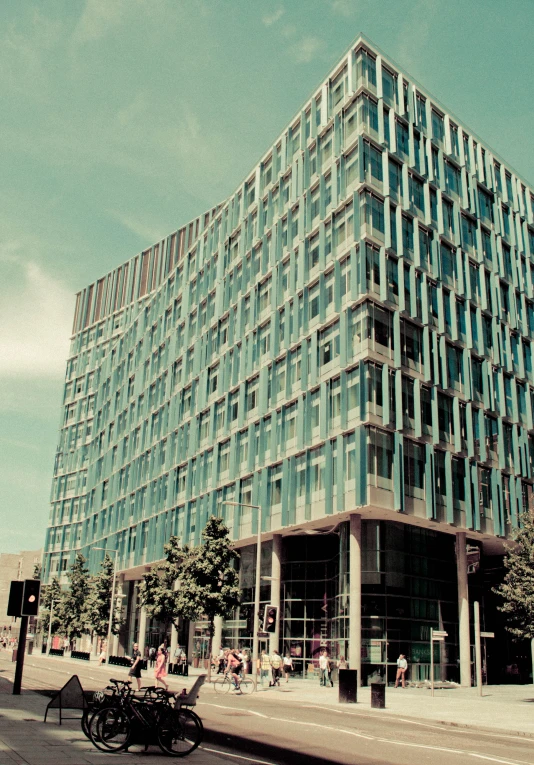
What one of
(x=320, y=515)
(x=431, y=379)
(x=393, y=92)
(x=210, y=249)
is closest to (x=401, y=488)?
(x=320, y=515)

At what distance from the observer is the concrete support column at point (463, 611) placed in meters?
43.7

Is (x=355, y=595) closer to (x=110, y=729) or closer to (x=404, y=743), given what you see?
(x=404, y=743)

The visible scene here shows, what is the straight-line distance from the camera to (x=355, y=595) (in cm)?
3962

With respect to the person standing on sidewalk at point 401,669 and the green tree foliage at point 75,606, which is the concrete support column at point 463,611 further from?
the green tree foliage at point 75,606

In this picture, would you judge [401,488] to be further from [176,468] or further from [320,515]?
[176,468]

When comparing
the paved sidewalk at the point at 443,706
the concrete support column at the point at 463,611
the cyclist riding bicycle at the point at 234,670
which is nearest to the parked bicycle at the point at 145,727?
the paved sidewalk at the point at 443,706

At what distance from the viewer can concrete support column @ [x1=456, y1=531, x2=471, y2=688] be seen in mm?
43688

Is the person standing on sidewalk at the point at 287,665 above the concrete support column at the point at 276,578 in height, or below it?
below

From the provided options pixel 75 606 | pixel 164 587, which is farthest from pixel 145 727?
pixel 75 606

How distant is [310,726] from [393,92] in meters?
43.4

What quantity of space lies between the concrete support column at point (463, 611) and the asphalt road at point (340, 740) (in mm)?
22425

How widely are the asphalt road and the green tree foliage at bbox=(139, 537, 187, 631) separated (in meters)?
26.9

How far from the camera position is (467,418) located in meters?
47.4

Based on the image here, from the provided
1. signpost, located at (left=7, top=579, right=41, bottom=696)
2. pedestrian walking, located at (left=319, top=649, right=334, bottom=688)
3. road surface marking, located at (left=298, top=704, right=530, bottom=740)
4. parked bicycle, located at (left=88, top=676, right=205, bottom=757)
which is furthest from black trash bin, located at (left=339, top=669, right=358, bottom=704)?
parked bicycle, located at (left=88, top=676, right=205, bottom=757)
